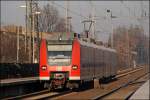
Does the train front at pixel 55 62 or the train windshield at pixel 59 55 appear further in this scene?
the train windshield at pixel 59 55

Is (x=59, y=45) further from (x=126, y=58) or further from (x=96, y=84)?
(x=126, y=58)

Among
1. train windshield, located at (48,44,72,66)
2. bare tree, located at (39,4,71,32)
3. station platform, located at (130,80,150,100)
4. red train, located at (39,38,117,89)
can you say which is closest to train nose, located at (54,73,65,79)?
red train, located at (39,38,117,89)

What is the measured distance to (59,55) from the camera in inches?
981

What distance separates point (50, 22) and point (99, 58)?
60.0 m

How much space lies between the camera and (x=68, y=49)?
2503 centimetres

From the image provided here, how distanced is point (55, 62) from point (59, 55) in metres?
0.45

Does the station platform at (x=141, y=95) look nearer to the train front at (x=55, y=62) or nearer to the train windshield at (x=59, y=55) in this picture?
the train front at (x=55, y=62)

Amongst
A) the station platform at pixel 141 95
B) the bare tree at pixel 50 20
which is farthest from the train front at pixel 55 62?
the bare tree at pixel 50 20

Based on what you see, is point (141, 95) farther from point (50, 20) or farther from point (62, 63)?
point (50, 20)

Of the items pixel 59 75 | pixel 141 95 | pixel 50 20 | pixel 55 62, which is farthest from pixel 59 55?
pixel 50 20

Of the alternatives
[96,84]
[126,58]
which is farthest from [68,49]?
[126,58]

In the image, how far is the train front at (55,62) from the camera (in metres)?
24.7

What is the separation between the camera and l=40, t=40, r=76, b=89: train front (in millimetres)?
24672

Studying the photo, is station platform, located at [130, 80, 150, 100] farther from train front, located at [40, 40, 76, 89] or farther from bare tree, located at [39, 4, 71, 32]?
bare tree, located at [39, 4, 71, 32]
